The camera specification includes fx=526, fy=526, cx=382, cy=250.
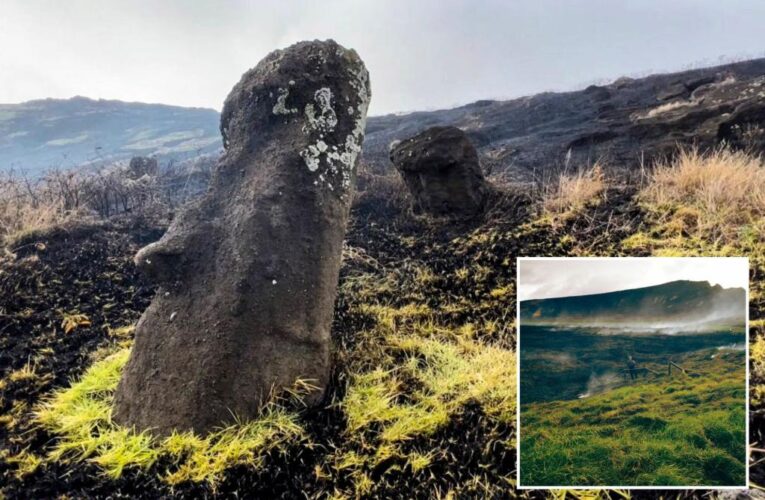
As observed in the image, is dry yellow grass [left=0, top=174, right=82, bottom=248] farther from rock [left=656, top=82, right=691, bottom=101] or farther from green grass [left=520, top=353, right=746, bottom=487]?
rock [left=656, top=82, right=691, bottom=101]

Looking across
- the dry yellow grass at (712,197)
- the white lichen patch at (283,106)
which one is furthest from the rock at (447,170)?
the white lichen patch at (283,106)

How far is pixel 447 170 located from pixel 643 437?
3485 mm

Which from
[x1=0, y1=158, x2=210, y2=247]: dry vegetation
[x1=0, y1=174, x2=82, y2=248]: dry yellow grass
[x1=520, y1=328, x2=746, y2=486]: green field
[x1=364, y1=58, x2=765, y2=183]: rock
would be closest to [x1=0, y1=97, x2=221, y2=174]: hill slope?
[x1=0, y1=158, x2=210, y2=247]: dry vegetation

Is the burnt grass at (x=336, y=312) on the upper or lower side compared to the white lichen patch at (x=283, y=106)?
lower

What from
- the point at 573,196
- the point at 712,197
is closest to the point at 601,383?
the point at 712,197

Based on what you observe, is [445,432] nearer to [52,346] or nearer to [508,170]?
[52,346]

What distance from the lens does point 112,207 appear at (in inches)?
254

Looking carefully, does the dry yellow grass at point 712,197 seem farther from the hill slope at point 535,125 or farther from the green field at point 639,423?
the green field at point 639,423

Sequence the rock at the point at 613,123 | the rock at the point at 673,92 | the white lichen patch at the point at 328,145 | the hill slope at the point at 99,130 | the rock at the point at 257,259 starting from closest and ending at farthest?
the rock at the point at 257,259, the white lichen patch at the point at 328,145, the rock at the point at 613,123, the rock at the point at 673,92, the hill slope at the point at 99,130

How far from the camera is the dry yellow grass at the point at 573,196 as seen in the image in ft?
14.5

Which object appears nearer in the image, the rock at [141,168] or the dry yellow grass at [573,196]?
the dry yellow grass at [573,196]

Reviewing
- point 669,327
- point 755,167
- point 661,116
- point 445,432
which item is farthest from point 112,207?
point 661,116

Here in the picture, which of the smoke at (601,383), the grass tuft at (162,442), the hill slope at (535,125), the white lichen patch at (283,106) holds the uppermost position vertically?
the hill slope at (535,125)

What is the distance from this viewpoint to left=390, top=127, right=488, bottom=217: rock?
16.3 feet
